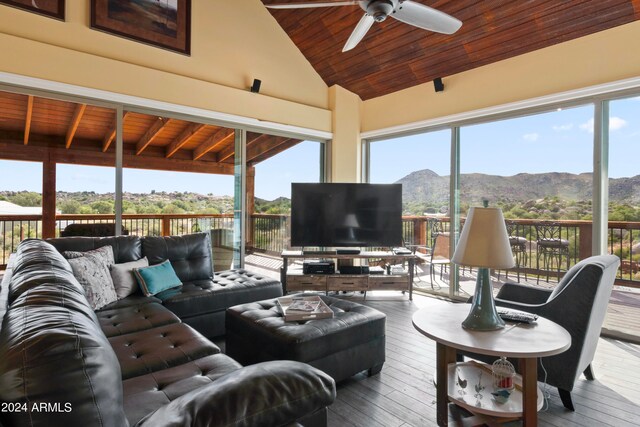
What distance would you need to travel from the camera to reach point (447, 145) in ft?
15.0

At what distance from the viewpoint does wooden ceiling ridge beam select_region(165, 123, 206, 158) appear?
402 cm

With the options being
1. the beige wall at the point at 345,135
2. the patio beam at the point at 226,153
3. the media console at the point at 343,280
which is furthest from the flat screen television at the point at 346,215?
the patio beam at the point at 226,153

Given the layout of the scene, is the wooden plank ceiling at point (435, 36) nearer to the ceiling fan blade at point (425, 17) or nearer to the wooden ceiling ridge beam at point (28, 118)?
the ceiling fan blade at point (425, 17)

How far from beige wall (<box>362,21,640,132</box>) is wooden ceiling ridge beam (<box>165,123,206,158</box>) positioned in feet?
8.49

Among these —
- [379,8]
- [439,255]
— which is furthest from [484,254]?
[439,255]

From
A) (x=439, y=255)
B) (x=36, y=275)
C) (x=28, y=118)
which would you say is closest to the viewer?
(x=36, y=275)

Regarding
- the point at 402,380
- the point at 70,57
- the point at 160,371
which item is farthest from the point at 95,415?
the point at 70,57

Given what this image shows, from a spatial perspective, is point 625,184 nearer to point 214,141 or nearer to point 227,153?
point 227,153

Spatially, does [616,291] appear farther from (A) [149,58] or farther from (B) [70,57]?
(B) [70,57]

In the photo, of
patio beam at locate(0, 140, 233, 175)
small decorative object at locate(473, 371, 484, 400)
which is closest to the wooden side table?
small decorative object at locate(473, 371, 484, 400)

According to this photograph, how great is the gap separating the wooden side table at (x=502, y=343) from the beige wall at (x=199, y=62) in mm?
3487

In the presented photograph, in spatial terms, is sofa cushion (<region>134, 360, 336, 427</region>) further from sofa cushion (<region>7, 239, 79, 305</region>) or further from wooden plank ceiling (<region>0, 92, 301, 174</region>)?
wooden plank ceiling (<region>0, 92, 301, 174</region>)

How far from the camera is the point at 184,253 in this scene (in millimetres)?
3439

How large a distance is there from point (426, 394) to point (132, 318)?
6.54 feet
